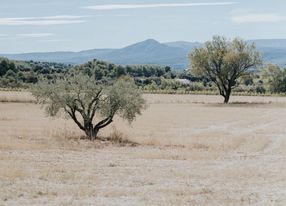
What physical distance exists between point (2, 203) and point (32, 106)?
222 feet

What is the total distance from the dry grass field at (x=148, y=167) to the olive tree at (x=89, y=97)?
2090 mm

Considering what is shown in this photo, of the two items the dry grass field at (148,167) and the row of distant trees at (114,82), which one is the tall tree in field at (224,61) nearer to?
the row of distant trees at (114,82)

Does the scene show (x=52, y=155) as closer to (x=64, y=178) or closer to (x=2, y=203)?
(x=64, y=178)

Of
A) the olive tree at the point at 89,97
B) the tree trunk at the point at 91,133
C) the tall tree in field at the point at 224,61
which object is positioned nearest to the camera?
the olive tree at the point at 89,97

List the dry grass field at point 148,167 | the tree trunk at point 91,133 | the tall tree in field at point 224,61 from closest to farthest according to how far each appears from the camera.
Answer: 1. the dry grass field at point 148,167
2. the tree trunk at point 91,133
3. the tall tree in field at point 224,61

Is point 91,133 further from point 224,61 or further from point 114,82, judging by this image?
point 224,61

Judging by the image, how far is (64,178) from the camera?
21.7 metres

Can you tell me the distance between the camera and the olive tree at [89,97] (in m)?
40.8

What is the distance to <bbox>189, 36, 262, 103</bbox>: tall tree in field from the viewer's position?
9494 centimetres

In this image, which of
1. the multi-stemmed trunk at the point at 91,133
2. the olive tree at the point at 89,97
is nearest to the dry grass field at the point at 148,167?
the multi-stemmed trunk at the point at 91,133

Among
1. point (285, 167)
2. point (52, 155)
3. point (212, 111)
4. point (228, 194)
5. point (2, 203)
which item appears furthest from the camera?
point (212, 111)

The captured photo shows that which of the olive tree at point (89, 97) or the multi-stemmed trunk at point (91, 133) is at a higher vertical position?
the olive tree at point (89, 97)

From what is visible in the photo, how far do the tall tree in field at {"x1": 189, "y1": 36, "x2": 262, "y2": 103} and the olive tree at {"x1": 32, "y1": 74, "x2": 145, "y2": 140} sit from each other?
5453cm

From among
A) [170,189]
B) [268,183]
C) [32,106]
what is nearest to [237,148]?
[268,183]
